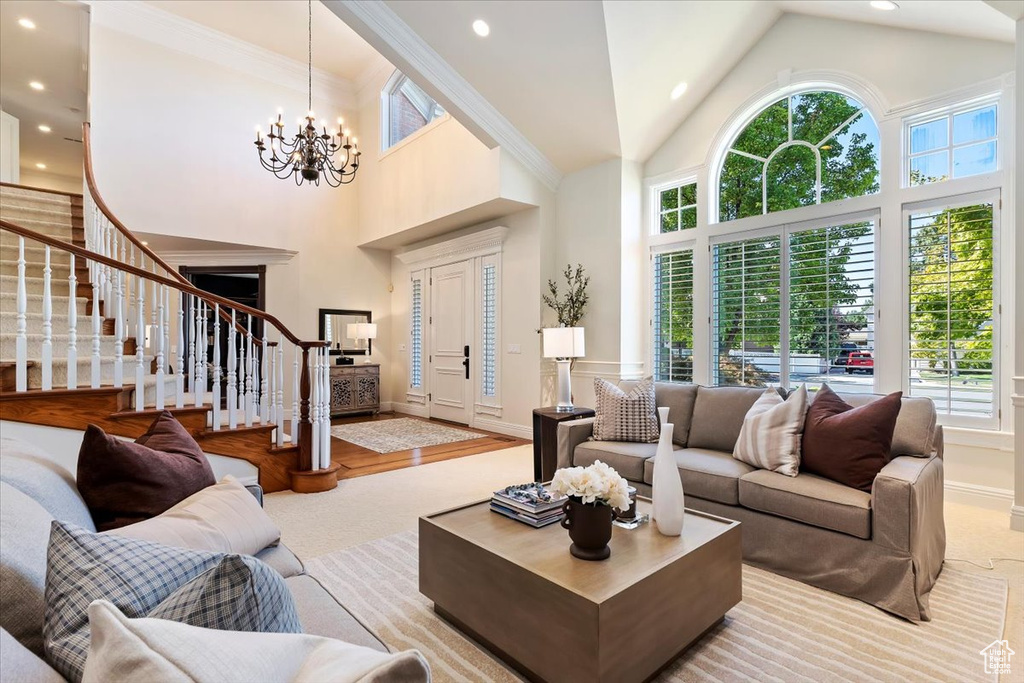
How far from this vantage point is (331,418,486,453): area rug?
18.4ft

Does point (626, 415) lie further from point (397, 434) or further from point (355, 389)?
point (355, 389)

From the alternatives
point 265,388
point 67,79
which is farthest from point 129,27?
point 265,388

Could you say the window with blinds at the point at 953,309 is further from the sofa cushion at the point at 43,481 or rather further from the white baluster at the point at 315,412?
the sofa cushion at the point at 43,481

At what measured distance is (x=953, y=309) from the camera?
11.7 feet

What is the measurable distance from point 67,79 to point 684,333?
8.79m

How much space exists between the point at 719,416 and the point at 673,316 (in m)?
2.15

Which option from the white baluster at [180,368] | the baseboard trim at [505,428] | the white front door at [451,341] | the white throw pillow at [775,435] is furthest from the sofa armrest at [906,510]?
the white front door at [451,341]

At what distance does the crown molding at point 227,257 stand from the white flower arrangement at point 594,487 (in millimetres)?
7078

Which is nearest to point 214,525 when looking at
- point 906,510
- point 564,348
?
point 906,510

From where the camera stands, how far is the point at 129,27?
629 centimetres

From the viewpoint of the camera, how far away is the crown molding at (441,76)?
15.5 feet

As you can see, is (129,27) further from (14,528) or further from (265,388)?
(14,528)

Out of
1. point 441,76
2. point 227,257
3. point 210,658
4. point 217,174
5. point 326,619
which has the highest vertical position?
point 441,76

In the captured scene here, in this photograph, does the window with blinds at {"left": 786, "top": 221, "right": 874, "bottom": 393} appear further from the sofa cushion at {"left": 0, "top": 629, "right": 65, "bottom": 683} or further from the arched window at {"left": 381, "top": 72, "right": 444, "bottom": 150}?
the arched window at {"left": 381, "top": 72, "right": 444, "bottom": 150}
